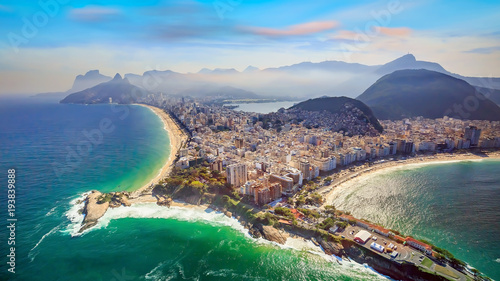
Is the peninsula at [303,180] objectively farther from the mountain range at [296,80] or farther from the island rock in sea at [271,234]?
the mountain range at [296,80]

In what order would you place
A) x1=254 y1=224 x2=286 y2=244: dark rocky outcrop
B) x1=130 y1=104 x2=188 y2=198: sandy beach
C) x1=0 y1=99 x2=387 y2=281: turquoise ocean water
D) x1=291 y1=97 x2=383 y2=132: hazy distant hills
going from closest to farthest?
x1=0 y1=99 x2=387 y2=281: turquoise ocean water < x1=254 y1=224 x2=286 y2=244: dark rocky outcrop < x1=130 y1=104 x2=188 y2=198: sandy beach < x1=291 y1=97 x2=383 y2=132: hazy distant hills

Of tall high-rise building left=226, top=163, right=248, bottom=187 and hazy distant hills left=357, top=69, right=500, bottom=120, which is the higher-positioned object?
hazy distant hills left=357, top=69, right=500, bottom=120

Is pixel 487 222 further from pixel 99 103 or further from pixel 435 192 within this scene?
pixel 99 103

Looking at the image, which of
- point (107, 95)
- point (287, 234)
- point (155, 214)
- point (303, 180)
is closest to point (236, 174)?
point (303, 180)

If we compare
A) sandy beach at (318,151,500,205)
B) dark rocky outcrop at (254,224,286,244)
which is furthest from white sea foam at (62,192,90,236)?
sandy beach at (318,151,500,205)

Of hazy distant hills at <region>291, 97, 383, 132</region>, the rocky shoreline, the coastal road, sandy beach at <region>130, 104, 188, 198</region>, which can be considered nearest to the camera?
the rocky shoreline

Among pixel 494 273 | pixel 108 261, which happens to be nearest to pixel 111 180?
pixel 108 261

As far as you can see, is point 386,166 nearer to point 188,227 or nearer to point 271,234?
point 271,234

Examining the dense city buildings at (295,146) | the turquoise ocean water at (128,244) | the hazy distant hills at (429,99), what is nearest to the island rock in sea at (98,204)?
the turquoise ocean water at (128,244)

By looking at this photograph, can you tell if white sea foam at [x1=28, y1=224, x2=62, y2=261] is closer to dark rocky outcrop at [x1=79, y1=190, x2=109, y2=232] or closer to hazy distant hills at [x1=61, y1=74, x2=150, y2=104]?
dark rocky outcrop at [x1=79, y1=190, x2=109, y2=232]
